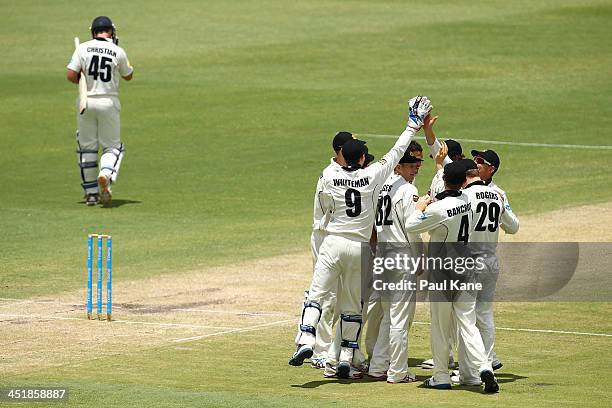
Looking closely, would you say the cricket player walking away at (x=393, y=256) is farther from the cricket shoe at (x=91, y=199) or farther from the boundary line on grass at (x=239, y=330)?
the cricket shoe at (x=91, y=199)

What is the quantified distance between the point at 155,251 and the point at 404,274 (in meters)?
7.37

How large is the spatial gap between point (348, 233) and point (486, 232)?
128cm

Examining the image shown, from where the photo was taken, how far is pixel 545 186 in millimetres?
23750

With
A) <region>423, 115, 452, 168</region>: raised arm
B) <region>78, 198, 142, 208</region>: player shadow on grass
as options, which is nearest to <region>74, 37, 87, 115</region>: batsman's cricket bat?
<region>78, 198, 142, 208</region>: player shadow on grass

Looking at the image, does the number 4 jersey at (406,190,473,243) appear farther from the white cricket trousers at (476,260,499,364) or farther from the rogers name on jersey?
the white cricket trousers at (476,260,499,364)

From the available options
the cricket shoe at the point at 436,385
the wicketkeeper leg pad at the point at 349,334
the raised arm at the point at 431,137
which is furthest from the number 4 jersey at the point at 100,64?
the cricket shoe at the point at 436,385

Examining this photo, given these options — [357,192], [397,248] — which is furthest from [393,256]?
[357,192]

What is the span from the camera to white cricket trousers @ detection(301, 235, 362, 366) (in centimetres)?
1270

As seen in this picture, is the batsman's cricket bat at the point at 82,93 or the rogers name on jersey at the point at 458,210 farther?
the batsman's cricket bat at the point at 82,93

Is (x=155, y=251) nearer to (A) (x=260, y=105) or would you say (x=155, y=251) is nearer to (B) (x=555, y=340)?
(B) (x=555, y=340)

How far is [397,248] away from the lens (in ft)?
42.2

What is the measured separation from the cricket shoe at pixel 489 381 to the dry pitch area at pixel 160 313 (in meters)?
2.76

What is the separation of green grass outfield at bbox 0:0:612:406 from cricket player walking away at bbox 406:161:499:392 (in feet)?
1.20

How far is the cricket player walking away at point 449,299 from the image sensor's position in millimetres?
12234
